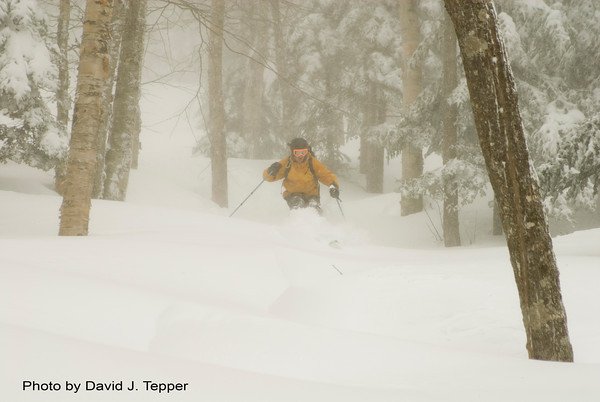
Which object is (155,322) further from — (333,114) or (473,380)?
(333,114)

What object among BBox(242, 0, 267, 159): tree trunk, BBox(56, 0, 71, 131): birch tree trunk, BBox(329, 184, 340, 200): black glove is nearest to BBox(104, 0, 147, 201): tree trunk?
BBox(56, 0, 71, 131): birch tree trunk

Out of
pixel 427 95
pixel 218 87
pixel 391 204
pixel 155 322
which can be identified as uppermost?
pixel 218 87

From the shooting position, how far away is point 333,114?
67.6 feet

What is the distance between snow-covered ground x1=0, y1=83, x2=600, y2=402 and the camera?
97.4 inches

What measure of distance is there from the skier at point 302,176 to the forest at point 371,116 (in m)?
0.38

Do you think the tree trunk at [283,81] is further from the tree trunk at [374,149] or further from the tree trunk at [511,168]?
the tree trunk at [511,168]

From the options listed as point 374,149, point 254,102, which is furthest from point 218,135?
point 254,102

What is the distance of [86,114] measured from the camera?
254 inches

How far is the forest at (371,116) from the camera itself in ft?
11.4

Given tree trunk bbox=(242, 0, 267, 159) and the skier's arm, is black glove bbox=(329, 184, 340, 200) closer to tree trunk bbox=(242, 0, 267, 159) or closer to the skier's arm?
the skier's arm

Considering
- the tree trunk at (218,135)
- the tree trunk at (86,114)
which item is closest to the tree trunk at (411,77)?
the tree trunk at (218,135)

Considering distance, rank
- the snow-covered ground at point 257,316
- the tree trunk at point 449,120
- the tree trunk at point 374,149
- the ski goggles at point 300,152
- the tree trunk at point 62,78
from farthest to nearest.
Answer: the tree trunk at point 374,149, the tree trunk at point 449,120, the tree trunk at point 62,78, the ski goggles at point 300,152, the snow-covered ground at point 257,316

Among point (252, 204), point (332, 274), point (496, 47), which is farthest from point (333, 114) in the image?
point (496, 47)

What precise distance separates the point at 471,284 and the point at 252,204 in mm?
13801
